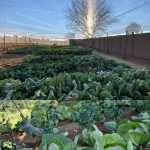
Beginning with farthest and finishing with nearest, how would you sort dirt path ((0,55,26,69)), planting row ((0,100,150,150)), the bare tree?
the bare tree
dirt path ((0,55,26,69))
planting row ((0,100,150,150))

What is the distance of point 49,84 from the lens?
499 centimetres

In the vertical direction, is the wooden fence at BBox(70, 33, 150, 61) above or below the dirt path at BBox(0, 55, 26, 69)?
above

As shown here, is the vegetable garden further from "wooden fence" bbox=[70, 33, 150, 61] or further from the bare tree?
the bare tree

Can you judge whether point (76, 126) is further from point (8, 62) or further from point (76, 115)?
point (8, 62)

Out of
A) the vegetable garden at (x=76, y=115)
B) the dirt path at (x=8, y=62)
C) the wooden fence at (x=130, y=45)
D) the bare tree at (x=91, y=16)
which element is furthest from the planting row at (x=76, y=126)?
the bare tree at (x=91, y=16)

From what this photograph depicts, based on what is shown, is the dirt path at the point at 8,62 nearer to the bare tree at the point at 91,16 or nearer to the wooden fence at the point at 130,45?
the wooden fence at the point at 130,45

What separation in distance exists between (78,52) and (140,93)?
15.5 m

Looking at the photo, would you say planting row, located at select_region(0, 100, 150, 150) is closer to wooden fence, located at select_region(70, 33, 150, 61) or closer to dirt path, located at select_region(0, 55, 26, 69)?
dirt path, located at select_region(0, 55, 26, 69)

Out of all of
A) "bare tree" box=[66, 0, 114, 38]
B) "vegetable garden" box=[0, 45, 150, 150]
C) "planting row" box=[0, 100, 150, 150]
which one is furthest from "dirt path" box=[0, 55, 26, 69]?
"bare tree" box=[66, 0, 114, 38]

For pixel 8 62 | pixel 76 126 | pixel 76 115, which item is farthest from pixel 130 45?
pixel 76 126

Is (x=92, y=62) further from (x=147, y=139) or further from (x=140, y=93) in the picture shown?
(x=147, y=139)

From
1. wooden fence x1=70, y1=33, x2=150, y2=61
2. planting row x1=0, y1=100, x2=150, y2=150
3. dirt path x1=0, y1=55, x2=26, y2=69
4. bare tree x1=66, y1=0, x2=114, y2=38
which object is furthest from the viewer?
bare tree x1=66, y1=0, x2=114, y2=38

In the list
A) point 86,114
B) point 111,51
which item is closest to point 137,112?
point 86,114

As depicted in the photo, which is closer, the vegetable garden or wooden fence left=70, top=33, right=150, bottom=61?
the vegetable garden
